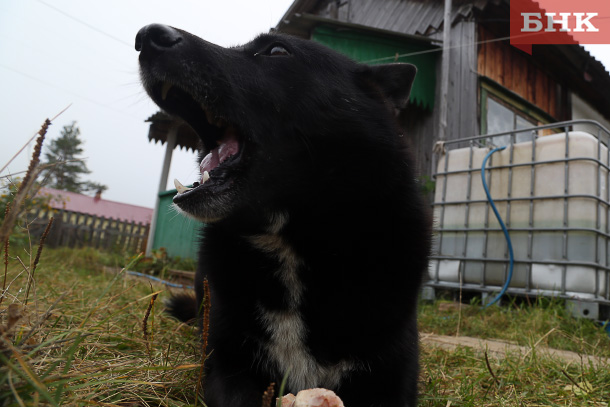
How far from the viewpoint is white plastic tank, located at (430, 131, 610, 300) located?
3592 millimetres

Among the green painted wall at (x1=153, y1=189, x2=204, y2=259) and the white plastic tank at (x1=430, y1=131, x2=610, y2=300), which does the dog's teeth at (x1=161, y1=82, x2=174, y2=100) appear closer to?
the white plastic tank at (x1=430, y1=131, x2=610, y2=300)

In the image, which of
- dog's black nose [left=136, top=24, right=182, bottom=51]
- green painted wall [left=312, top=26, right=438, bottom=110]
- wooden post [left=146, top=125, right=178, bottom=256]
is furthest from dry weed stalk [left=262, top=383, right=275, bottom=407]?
wooden post [left=146, top=125, right=178, bottom=256]

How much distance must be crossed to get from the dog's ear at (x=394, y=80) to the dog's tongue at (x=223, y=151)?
0.60 m

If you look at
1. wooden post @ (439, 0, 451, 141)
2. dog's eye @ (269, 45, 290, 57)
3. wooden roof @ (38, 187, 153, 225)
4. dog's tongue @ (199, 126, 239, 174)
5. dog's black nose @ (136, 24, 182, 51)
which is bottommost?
dog's tongue @ (199, 126, 239, 174)

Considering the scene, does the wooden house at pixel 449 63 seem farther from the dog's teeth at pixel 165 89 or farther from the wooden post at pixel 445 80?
the dog's teeth at pixel 165 89

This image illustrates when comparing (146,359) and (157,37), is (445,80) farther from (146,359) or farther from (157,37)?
(146,359)

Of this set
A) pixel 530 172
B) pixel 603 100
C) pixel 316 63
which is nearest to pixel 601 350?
pixel 530 172

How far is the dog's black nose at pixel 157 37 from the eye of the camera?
132cm

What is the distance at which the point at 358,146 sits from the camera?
150cm

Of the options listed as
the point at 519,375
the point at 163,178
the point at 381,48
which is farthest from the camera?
the point at 163,178

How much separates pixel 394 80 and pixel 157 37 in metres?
0.91

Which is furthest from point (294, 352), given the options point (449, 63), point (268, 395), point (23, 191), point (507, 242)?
point (449, 63)

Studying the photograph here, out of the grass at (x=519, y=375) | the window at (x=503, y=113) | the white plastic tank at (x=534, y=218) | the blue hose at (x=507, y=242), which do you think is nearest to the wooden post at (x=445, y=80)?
the window at (x=503, y=113)

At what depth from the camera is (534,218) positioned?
12.7 feet
